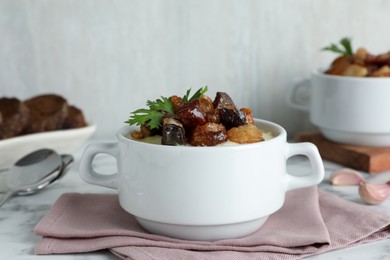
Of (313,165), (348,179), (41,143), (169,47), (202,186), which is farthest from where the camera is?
(169,47)

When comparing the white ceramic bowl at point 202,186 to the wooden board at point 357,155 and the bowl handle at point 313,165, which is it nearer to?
the bowl handle at point 313,165

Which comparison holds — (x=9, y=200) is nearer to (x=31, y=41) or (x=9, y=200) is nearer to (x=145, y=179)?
(x=145, y=179)

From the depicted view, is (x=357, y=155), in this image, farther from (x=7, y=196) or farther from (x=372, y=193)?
(x=7, y=196)

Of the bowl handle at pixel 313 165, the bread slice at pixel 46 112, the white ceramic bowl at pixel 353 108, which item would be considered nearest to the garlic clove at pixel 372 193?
the bowl handle at pixel 313 165

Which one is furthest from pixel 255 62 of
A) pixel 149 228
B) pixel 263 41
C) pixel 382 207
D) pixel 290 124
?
pixel 149 228

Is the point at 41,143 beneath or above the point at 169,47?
beneath

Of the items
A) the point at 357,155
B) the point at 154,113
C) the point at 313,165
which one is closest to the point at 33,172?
the point at 154,113
